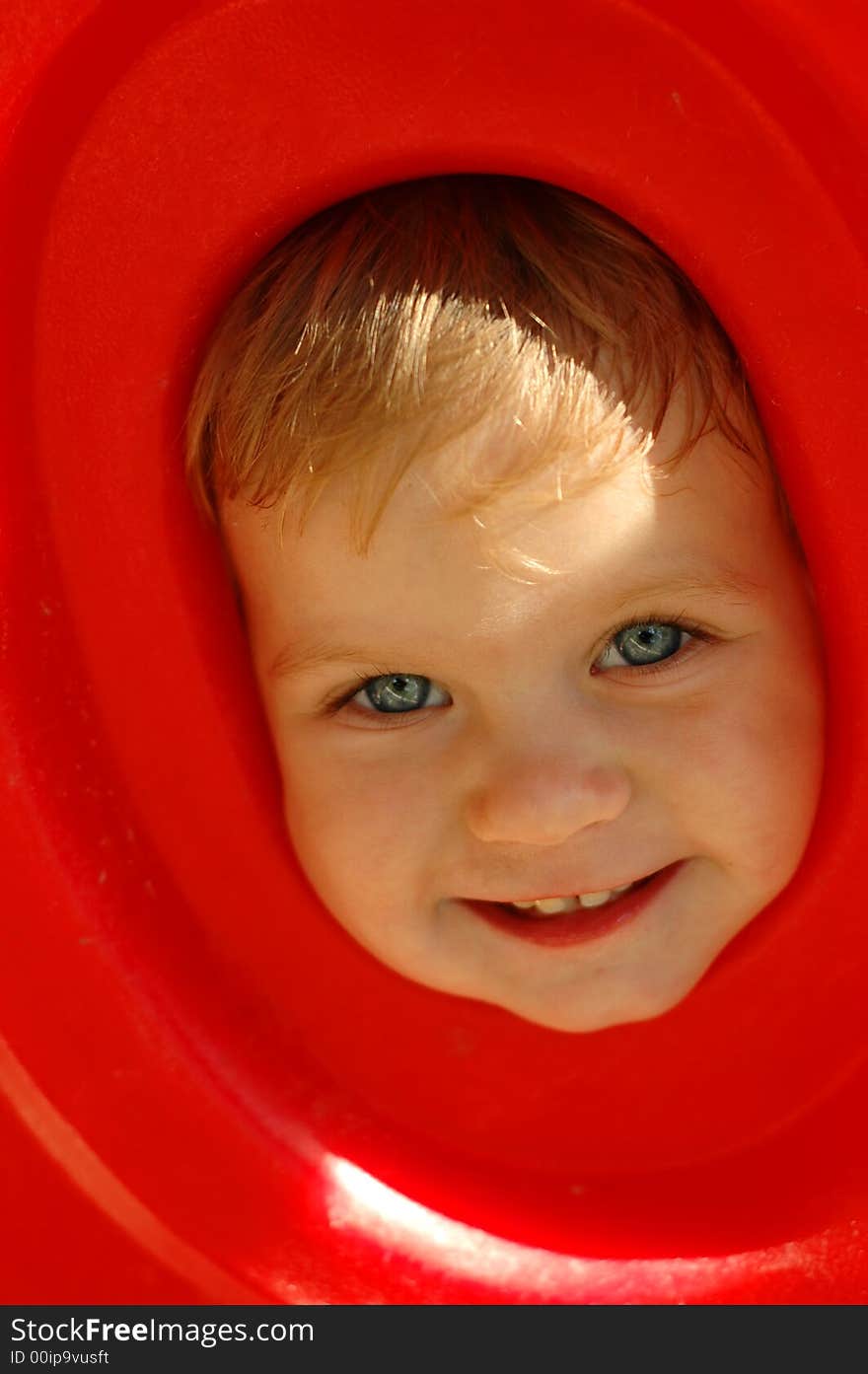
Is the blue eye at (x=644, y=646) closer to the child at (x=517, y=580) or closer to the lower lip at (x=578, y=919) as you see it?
the child at (x=517, y=580)

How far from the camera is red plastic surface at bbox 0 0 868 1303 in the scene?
0.73 metres

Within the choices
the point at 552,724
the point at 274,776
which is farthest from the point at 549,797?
the point at 274,776

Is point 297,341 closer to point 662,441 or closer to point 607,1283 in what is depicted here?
point 662,441

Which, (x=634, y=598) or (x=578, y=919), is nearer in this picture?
(x=634, y=598)

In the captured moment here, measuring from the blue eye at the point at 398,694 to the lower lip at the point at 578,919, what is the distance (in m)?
0.12

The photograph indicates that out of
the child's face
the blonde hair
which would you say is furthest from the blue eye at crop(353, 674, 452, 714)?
the blonde hair

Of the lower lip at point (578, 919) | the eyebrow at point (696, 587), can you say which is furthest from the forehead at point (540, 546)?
the lower lip at point (578, 919)

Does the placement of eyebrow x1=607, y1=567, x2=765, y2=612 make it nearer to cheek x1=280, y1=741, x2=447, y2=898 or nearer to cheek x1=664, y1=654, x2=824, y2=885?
cheek x1=664, y1=654, x2=824, y2=885

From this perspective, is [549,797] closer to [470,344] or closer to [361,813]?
[361,813]

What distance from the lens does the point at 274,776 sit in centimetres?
95

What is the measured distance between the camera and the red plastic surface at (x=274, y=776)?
0.73m

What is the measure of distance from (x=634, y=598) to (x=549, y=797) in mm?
103
